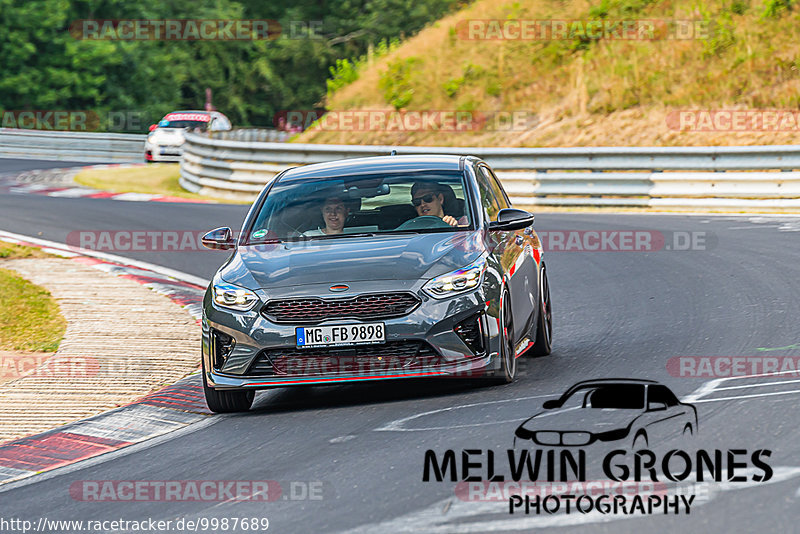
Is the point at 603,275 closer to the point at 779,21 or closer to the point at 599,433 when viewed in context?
the point at 599,433

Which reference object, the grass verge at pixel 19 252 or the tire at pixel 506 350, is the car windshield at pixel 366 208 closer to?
the tire at pixel 506 350

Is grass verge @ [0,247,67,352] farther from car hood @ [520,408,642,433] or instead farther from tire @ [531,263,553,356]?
car hood @ [520,408,642,433]

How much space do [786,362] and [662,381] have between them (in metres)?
0.99

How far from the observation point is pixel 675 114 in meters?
26.0

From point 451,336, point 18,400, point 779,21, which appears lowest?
point 18,400

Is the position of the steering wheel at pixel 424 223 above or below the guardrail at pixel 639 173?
above

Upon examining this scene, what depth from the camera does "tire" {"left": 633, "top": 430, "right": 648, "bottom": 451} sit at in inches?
236

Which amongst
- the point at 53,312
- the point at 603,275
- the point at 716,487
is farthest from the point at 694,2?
the point at 716,487

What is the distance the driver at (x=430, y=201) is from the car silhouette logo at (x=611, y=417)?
158cm

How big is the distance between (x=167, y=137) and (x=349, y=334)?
29.1 m

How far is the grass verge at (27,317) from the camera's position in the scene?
35.9 ft

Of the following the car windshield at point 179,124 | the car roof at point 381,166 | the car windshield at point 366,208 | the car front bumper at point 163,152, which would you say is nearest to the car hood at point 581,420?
the car windshield at point 366,208

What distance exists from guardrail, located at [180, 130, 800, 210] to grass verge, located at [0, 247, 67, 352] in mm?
8739

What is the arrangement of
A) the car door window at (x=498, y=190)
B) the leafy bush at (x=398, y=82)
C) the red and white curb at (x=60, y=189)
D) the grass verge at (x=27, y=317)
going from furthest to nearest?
the leafy bush at (x=398, y=82) → the red and white curb at (x=60, y=189) → the grass verge at (x=27, y=317) → the car door window at (x=498, y=190)
